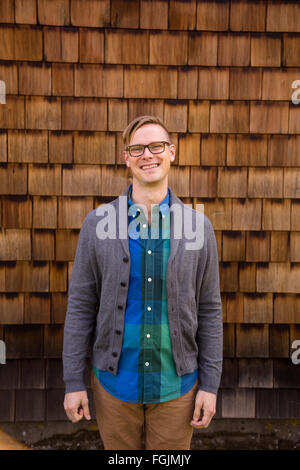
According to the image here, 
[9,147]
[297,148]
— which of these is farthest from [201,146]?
[9,147]

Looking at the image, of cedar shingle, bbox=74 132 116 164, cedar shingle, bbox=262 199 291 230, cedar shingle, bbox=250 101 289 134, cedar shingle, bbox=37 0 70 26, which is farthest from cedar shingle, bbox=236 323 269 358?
cedar shingle, bbox=37 0 70 26

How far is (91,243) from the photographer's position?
161cm

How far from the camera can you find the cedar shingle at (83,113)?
250cm

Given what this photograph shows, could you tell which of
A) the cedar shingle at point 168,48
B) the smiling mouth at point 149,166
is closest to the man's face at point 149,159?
the smiling mouth at point 149,166

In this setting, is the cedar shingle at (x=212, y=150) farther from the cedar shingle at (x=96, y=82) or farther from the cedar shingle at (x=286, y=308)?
the cedar shingle at (x=286, y=308)

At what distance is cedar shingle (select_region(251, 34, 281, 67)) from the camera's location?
2.50 meters

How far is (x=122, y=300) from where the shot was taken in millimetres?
1593

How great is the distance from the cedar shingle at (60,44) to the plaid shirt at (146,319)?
1340mm

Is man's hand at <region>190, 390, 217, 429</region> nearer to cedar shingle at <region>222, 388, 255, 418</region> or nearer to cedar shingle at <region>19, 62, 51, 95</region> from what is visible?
cedar shingle at <region>222, 388, 255, 418</region>

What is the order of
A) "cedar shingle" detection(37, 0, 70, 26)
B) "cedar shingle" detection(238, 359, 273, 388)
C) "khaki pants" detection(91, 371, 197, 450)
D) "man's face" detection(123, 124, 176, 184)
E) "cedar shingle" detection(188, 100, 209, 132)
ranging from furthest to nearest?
"cedar shingle" detection(238, 359, 273, 388) < "cedar shingle" detection(188, 100, 209, 132) < "cedar shingle" detection(37, 0, 70, 26) < "khaki pants" detection(91, 371, 197, 450) < "man's face" detection(123, 124, 176, 184)

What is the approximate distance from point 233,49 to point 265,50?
0.67 feet

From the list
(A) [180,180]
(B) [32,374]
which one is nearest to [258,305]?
(A) [180,180]

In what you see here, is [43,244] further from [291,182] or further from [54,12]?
[291,182]

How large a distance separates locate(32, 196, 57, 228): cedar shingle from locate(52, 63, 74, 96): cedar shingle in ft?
2.16
